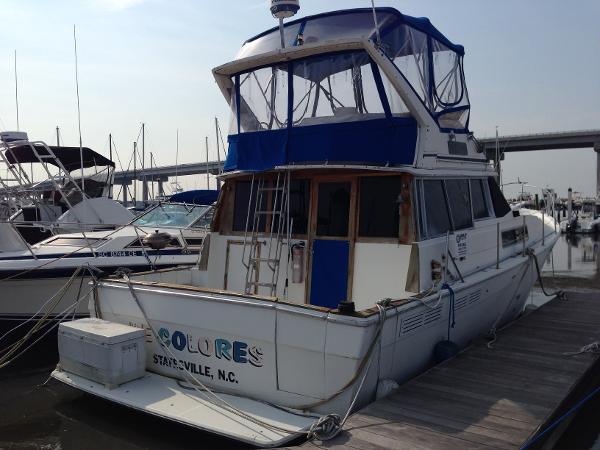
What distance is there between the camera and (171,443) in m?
5.28

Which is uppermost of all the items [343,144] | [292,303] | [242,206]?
[343,144]

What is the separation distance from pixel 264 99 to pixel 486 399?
4.17m

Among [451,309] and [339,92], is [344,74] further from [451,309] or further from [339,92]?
[451,309]

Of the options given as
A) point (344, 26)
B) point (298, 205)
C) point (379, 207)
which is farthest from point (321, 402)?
point (344, 26)

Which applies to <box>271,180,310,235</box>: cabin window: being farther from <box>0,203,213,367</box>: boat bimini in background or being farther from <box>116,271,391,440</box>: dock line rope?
<box>0,203,213,367</box>: boat bimini in background

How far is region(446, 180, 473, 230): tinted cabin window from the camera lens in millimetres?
6750

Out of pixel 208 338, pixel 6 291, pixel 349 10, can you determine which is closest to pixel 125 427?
pixel 208 338

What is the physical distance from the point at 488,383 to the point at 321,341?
70.4 inches

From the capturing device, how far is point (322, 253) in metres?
6.23

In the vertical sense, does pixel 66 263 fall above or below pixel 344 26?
below

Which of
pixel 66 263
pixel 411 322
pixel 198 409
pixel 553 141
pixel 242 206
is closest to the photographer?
pixel 198 409

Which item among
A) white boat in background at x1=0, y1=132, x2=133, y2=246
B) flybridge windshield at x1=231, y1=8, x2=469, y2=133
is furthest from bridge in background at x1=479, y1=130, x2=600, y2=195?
flybridge windshield at x1=231, y1=8, x2=469, y2=133

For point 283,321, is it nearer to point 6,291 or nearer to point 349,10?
point 349,10

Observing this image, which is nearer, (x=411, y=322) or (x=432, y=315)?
(x=411, y=322)
